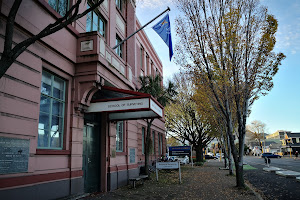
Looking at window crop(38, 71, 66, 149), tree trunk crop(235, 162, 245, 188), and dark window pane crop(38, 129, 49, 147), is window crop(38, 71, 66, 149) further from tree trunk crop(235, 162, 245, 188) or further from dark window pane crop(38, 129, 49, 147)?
tree trunk crop(235, 162, 245, 188)

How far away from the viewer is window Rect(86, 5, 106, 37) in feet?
33.4

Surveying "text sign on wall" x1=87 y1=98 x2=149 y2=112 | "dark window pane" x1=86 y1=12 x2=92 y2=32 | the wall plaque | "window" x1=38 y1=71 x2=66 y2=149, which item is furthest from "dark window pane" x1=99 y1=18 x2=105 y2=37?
the wall plaque

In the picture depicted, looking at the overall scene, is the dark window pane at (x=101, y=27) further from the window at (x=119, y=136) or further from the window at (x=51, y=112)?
the window at (x=119, y=136)

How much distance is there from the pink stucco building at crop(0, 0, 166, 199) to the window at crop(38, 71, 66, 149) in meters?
0.03

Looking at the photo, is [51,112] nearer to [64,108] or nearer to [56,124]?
[56,124]

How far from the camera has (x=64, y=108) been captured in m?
7.96

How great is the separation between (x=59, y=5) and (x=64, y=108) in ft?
11.6

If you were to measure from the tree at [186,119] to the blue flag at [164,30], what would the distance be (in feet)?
44.4

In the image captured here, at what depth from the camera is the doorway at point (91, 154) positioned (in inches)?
366

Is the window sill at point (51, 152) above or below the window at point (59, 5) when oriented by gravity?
below

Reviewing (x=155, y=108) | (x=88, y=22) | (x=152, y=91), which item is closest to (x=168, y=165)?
(x=152, y=91)

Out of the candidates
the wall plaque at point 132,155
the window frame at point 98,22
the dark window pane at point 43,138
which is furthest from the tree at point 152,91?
the dark window pane at point 43,138

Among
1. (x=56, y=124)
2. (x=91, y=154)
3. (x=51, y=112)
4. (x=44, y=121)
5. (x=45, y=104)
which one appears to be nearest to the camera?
(x=44, y=121)

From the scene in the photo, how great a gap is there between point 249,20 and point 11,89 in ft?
33.5
